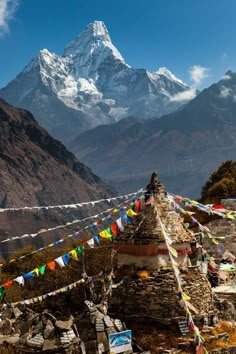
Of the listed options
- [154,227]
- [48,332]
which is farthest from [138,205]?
[48,332]

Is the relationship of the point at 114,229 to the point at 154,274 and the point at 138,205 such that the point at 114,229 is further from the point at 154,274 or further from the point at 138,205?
the point at 154,274

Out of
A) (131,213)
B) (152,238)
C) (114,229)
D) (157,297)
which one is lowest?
(157,297)

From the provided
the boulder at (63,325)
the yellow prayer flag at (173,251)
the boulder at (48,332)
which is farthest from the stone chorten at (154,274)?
the boulder at (48,332)

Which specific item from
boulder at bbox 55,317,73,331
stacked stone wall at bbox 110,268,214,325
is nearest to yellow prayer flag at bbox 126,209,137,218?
stacked stone wall at bbox 110,268,214,325

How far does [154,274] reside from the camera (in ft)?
48.7

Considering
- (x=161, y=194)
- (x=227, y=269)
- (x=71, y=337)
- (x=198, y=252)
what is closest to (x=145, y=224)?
(x=161, y=194)

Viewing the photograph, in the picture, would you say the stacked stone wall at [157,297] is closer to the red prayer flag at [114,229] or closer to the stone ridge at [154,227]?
the stone ridge at [154,227]

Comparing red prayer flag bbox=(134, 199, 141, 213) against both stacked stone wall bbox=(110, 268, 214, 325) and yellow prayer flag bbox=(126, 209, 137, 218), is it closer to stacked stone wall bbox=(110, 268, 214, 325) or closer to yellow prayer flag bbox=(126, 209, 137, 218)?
yellow prayer flag bbox=(126, 209, 137, 218)

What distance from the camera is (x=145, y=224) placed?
15523mm

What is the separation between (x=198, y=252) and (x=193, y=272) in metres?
4.99

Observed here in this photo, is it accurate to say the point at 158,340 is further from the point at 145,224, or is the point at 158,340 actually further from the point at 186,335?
the point at 145,224

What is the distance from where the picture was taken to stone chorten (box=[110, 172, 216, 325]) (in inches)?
578

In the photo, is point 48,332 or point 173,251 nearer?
point 48,332

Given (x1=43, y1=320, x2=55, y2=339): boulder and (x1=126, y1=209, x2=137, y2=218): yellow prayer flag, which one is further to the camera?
(x1=126, y1=209, x2=137, y2=218): yellow prayer flag
